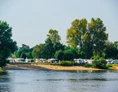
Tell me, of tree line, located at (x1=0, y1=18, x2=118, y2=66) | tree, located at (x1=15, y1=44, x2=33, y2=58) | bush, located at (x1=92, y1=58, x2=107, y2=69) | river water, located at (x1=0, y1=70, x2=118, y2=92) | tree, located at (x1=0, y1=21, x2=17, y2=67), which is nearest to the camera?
river water, located at (x1=0, y1=70, x2=118, y2=92)

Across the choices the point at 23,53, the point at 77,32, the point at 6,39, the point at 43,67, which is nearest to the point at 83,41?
the point at 77,32

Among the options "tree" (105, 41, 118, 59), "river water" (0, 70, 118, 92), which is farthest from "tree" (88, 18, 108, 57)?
"river water" (0, 70, 118, 92)

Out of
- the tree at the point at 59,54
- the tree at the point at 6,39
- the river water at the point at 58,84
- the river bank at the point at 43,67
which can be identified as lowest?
the river water at the point at 58,84

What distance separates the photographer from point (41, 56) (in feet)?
406

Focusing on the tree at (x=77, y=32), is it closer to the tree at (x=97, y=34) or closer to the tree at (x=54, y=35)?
the tree at (x=97, y=34)

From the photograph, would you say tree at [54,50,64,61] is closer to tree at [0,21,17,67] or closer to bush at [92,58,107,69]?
bush at [92,58,107,69]

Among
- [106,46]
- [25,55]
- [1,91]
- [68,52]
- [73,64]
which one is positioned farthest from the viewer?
[25,55]

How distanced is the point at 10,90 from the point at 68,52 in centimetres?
6711

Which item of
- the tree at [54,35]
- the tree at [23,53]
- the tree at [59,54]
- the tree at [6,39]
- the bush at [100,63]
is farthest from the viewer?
the tree at [23,53]

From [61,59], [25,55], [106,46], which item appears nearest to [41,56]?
[61,59]

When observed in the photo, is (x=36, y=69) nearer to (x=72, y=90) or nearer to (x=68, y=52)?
(x=68, y=52)

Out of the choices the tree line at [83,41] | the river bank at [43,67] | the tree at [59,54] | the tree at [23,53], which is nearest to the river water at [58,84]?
the river bank at [43,67]

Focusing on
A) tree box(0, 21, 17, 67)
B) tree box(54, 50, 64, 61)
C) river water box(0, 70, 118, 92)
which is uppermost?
tree box(0, 21, 17, 67)

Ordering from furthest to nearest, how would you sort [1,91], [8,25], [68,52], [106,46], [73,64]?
[106,46] < [68,52] < [73,64] < [8,25] < [1,91]
